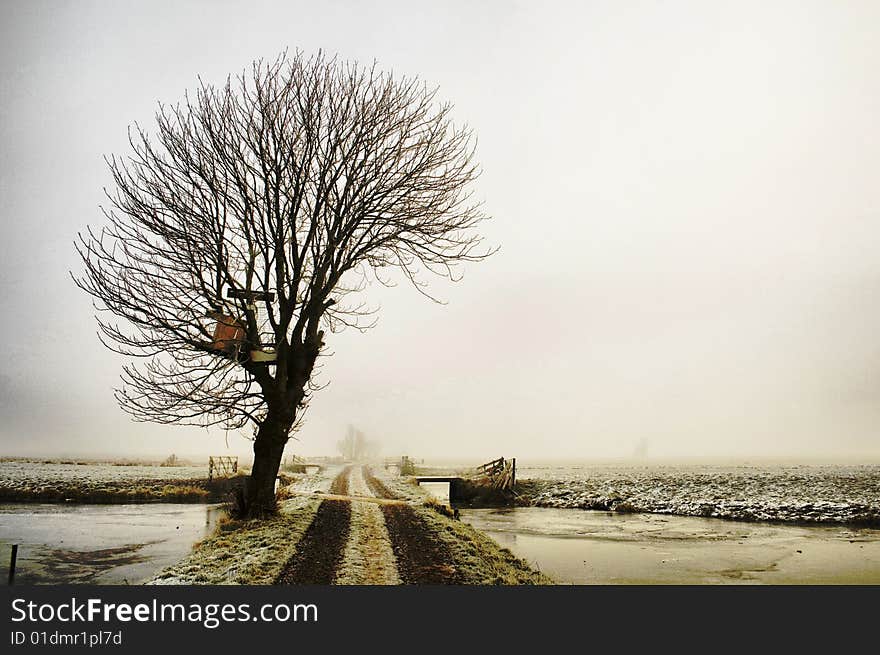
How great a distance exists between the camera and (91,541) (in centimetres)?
980

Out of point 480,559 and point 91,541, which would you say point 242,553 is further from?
point 91,541

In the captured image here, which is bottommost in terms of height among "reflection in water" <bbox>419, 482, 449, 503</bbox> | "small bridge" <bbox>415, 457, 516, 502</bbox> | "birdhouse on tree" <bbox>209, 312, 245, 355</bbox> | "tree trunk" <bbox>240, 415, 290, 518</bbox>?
"reflection in water" <bbox>419, 482, 449, 503</bbox>

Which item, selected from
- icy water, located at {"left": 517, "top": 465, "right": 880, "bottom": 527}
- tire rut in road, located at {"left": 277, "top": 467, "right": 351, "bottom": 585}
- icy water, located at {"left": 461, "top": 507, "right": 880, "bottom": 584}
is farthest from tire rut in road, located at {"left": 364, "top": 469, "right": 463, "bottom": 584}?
icy water, located at {"left": 517, "top": 465, "right": 880, "bottom": 527}

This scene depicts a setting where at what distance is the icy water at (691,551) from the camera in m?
8.30

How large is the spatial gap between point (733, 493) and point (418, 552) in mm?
11020

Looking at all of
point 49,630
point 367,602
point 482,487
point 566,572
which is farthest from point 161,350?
point 482,487

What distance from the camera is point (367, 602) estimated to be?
21.5 feet

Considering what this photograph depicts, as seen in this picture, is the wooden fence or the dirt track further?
the wooden fence

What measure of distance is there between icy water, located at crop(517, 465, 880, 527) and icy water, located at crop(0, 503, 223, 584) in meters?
11.4

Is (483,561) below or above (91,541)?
above

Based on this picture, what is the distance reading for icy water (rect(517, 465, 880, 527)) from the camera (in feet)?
40.2

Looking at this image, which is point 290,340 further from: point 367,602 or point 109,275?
point 367,602

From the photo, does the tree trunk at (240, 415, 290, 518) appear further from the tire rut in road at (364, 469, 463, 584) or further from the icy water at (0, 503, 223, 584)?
the tire rut in road at (364, 469, 463, 584)

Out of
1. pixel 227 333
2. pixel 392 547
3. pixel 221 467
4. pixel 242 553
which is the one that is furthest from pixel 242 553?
pixel 221 467
